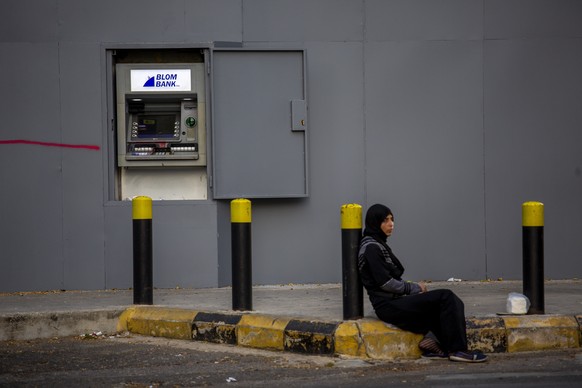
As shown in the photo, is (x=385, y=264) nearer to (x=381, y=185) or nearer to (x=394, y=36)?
(x=381, y=185)

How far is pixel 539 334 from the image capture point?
7785mm

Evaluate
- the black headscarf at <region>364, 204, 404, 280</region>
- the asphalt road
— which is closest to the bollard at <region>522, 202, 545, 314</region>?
the asphalt road

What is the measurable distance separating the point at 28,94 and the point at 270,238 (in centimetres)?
305

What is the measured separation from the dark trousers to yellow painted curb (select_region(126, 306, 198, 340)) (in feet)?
5.91

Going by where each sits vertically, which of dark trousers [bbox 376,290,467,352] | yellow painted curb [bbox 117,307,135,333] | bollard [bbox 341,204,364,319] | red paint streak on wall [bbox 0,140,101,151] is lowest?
yellow painted curb [bbox 117,307,135,333]

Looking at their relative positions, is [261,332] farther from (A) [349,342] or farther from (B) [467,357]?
(B) [467,357]

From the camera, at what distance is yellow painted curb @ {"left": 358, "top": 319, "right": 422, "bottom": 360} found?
759cm

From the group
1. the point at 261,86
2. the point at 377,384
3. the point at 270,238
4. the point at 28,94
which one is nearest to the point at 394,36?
the point at 261,86

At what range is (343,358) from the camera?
756 cm

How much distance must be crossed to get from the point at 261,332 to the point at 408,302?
4.25 feet

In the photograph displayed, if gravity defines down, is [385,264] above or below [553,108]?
below

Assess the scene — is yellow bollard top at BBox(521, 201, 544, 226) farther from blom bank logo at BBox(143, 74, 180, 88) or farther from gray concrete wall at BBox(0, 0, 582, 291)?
blom bank logo at BBox(143, 74, 180, 88)

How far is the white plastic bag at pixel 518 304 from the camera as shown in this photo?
805 cm

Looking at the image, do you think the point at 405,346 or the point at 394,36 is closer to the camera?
the point at 405,346
